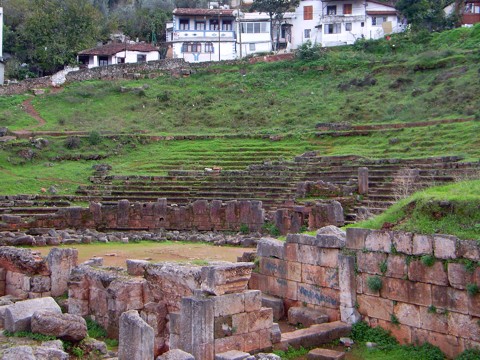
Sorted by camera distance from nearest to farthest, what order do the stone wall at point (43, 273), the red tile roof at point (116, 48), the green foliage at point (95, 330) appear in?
the green foliage at point (95, 330) < the stone wall at point (43, 273) < the red tile roof at point (116, 48)

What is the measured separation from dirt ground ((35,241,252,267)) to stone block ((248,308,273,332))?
7.27 m

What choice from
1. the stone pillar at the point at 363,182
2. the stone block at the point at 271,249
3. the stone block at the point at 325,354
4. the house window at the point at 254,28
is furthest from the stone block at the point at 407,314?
the house window at the point at 254,28

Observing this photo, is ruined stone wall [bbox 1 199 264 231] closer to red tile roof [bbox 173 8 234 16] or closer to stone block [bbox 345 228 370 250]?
stone block [bbox 345 228 370 250]

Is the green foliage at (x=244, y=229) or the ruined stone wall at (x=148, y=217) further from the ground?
the ruined stone wall at (x=148, y=217)

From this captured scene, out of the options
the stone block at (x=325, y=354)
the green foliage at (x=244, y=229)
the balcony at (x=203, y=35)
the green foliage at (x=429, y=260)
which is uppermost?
the balcony at (x=203, y=35)

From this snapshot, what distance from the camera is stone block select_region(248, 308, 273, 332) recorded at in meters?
12.0

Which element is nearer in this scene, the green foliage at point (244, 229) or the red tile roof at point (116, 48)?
the green foliage at point (244, 229)

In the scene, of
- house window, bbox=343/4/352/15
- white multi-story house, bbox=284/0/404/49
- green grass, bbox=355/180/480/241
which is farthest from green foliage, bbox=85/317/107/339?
house window, bbox=343/4/352/15

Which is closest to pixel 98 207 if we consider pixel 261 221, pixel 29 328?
pixel 261 221

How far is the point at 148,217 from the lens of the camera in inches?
1227

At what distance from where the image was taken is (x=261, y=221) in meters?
28.9

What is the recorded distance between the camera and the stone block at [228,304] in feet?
37.8

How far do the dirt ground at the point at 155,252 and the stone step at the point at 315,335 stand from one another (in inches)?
269

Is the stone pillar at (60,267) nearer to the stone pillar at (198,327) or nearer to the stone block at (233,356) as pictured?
the stone pillar at (198,327)
